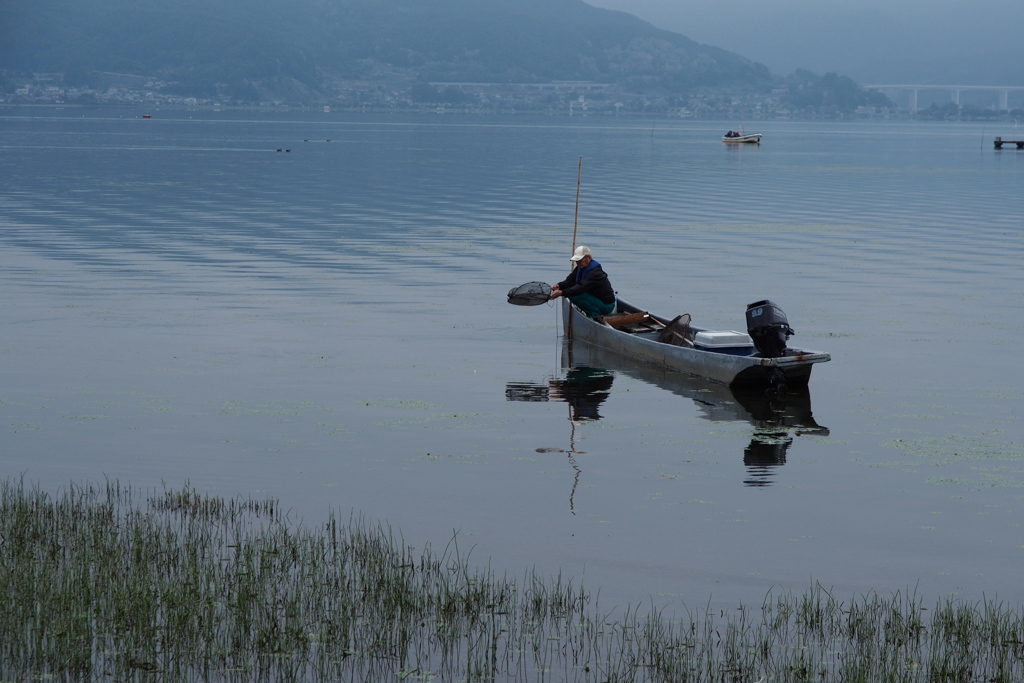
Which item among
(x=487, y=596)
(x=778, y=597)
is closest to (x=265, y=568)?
(x=487, y=596)

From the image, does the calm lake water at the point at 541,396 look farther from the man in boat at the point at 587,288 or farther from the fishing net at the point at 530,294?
the man in boat at the point at 587,288

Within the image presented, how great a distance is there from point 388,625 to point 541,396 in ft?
36.7

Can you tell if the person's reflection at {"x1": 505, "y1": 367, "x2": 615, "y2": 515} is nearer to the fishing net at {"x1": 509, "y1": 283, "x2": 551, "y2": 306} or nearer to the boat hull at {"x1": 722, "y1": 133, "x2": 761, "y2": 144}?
the fishing net at {"x1": 509, "y1": 283, "x2": 551, "y2": 306}

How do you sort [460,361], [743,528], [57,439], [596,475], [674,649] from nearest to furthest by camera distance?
[674,649] → [743,528] → [596,475] → [57,439] → [460,361]

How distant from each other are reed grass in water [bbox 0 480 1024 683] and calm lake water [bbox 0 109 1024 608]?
89cm

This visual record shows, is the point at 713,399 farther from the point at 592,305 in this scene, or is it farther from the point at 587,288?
the point at 592,305

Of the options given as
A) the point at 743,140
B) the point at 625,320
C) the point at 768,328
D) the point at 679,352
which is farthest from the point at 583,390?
the point at 743,140

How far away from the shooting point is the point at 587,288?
26297 millimetres

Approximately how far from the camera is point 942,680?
400 inches

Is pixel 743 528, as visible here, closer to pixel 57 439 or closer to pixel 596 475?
pixel 596 475

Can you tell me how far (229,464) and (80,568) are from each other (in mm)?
5179

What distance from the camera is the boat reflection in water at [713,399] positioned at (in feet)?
60.7

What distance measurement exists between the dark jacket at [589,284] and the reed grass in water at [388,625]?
13.6 m

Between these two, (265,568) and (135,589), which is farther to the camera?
(265,568)
